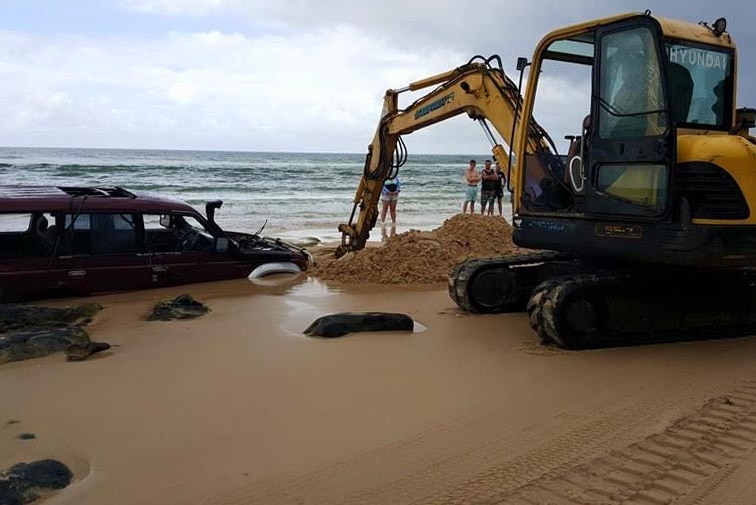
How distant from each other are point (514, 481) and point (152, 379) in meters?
2.99

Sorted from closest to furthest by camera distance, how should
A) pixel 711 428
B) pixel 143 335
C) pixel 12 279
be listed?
pixel 711 428 → pixel 143 335 → pixel 12 279

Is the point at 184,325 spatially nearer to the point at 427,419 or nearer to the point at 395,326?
the point at 395,326

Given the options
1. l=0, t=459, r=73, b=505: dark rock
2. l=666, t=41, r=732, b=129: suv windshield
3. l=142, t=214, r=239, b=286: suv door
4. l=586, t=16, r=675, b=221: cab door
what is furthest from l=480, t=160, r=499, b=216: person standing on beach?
l=0, t=459, r=73, b=505: dark rock

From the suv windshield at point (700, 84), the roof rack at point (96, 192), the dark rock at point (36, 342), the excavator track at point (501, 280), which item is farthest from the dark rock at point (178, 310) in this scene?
the suv windshield at point (700, 84)

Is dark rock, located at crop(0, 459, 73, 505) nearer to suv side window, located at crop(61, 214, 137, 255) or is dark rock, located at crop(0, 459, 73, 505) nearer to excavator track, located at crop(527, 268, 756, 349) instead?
excavator track, located at crop(527, 268, 756, 349)

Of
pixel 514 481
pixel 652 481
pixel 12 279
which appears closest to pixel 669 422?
pixel 652 481

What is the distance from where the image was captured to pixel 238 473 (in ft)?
12.4

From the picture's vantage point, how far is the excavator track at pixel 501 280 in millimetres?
7730

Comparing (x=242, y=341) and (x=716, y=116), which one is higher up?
(x=716, y=116)

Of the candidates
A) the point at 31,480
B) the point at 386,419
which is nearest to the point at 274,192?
the point at 386,419

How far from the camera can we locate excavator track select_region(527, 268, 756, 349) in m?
6.18

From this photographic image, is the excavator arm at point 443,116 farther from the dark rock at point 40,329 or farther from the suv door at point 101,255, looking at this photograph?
the dark rock at point 40,329

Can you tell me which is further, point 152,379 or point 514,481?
point 152,379

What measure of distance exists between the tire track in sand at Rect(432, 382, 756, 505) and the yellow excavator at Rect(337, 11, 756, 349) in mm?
1702
